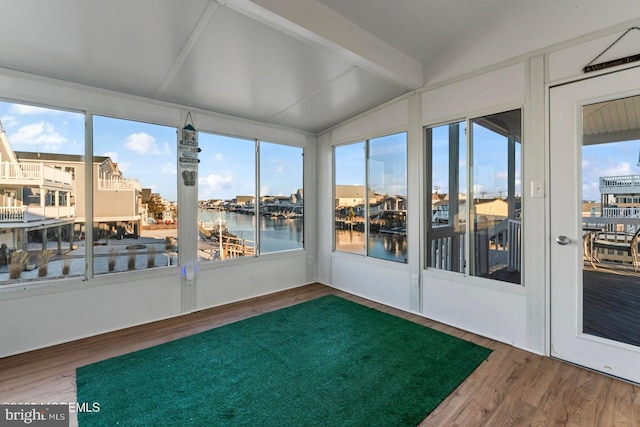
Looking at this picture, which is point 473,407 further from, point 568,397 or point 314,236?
point 314,236

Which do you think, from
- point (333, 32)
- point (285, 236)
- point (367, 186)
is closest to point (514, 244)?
point (367, 186)

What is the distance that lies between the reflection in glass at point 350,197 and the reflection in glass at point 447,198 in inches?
41.2

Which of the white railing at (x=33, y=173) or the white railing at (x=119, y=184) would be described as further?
the white railing at (x=119, y=184)

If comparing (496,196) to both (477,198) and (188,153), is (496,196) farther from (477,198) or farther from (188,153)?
(188,153)

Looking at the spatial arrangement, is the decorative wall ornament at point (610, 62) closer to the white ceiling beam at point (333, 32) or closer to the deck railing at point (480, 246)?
the deck railing at point (480, 246)

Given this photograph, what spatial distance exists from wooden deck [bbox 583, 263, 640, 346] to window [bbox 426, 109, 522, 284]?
0.49m

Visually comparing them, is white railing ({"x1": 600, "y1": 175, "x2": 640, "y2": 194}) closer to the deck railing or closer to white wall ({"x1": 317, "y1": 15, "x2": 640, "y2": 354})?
white wall ({"x1": 317, "y1": 15, "x2": 640, "y2": 354})

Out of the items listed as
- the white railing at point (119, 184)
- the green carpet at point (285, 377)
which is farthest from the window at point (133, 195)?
the green carpet at point (285, 377)

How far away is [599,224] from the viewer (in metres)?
2.28

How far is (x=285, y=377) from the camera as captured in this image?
2.19 meters

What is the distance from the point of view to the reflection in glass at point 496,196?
2697 millimetres

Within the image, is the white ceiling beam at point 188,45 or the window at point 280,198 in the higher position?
the white ceiling beam at point 188,45

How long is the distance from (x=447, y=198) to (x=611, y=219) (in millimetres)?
1309

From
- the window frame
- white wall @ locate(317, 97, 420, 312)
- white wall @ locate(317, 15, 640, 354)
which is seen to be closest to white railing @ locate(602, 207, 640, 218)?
Answer: white wall @ locate(317, 15, 640, 354)
